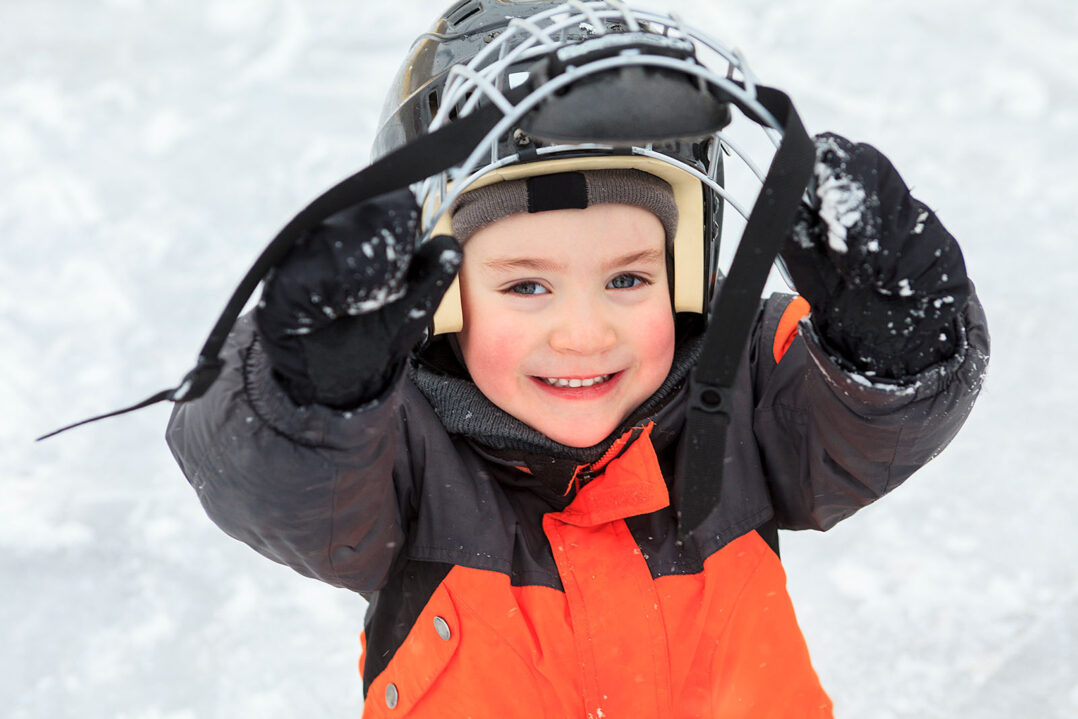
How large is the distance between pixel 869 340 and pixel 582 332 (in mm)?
403

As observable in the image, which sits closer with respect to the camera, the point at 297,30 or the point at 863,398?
the point at 863,398

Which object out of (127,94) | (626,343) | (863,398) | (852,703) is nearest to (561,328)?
(626,343)

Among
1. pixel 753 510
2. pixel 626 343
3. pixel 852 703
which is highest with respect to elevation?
pixel 626 343

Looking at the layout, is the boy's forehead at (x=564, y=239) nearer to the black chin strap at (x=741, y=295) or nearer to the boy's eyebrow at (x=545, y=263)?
the boy's eyebrow at (x=545, y=263)

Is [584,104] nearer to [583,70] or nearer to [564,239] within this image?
[583,70]

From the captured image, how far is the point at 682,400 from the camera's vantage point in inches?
72.0

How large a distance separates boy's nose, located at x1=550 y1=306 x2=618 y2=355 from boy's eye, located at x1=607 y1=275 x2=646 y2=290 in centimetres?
8

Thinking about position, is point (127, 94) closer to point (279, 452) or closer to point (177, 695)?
point (177, 695)

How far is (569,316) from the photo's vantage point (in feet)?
5.25

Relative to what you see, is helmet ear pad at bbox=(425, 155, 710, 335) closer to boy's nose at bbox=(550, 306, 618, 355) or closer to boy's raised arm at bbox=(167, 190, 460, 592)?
boy's nose at bbox=(550, 306, 618, 355)

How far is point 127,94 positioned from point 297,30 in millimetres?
716

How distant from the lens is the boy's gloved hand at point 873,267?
1276 mm

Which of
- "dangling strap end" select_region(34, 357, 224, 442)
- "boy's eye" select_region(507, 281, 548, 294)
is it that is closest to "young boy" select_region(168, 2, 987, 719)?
"boy's eye" select_region(507, 281, 548, 294)

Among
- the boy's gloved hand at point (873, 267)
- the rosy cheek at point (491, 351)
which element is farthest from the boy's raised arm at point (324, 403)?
the boy's gloved hand at point (873, 267)
